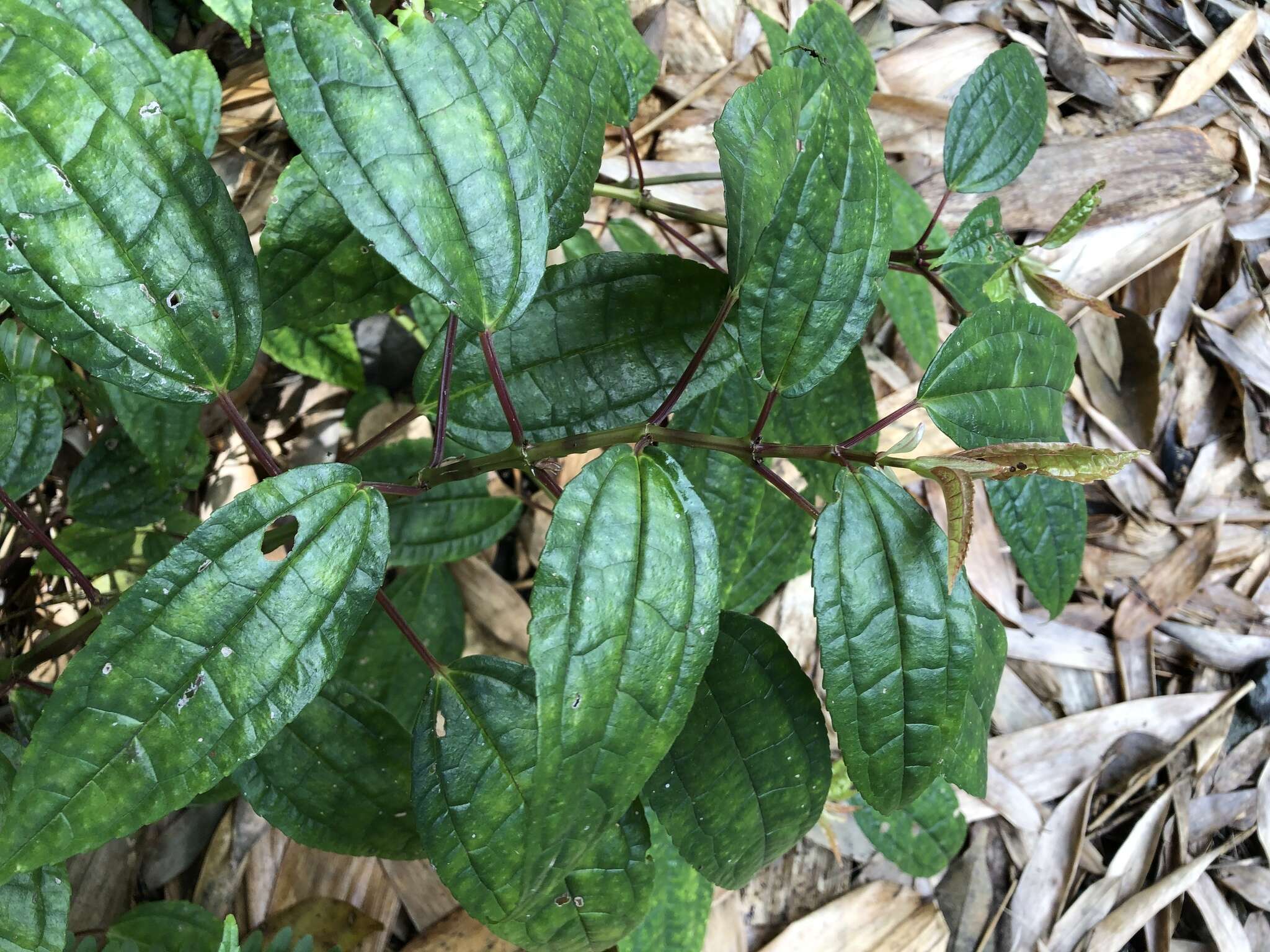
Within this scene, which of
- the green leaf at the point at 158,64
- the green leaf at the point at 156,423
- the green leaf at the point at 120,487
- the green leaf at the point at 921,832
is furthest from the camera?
the green leaf at the point at 921,832

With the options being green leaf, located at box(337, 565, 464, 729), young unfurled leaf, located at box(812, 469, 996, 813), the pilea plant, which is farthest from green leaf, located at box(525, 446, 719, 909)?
green leaf, located at box(337, 565, 464, 729)

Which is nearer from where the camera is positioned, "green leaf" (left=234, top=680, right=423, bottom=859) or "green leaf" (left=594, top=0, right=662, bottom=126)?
"green leaf" (left=234, top=680, right=423, bottom=859)

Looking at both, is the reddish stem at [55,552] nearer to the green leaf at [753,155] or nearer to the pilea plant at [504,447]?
the pilea plant at [504,447]

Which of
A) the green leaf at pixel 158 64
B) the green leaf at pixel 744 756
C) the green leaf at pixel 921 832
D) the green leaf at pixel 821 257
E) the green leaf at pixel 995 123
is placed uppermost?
the green leaf at pixel 158 64

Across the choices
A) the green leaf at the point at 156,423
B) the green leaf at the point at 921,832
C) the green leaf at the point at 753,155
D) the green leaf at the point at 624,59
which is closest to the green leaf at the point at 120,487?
the green leaf at the point at 156,423

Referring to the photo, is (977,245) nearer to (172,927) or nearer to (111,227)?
(111,227)

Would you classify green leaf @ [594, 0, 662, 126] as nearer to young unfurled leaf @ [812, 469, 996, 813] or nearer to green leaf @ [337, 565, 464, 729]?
young unfurled leaf @ [812, 469, 996, 813]
